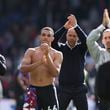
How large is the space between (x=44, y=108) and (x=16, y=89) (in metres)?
4.86

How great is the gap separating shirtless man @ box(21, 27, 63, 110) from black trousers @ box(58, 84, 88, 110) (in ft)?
1.89

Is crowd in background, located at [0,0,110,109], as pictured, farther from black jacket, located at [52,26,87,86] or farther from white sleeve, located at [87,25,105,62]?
white sleeve, located at [87,25,105,62]

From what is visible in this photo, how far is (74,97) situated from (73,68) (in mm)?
522

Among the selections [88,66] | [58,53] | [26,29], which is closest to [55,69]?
[58,53]

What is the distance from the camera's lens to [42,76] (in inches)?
523

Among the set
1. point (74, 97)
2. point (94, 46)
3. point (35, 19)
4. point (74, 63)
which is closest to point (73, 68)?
point (74, 63)

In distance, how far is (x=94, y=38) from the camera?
1349 cm

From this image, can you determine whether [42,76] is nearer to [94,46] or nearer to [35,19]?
[94,46]

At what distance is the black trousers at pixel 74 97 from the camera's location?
13945 millimetres

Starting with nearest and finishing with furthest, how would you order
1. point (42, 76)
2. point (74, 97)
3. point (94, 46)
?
point (42, 76)
point (94, 46)
point (74, 97)

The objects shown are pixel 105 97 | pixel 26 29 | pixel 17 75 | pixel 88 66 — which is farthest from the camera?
pixel 26 29

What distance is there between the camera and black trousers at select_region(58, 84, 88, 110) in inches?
549

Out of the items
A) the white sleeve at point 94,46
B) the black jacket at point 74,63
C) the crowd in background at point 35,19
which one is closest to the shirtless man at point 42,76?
the white sleeve at point 94,46

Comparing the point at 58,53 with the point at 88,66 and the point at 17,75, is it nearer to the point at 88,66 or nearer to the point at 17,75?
the point at 17,75
